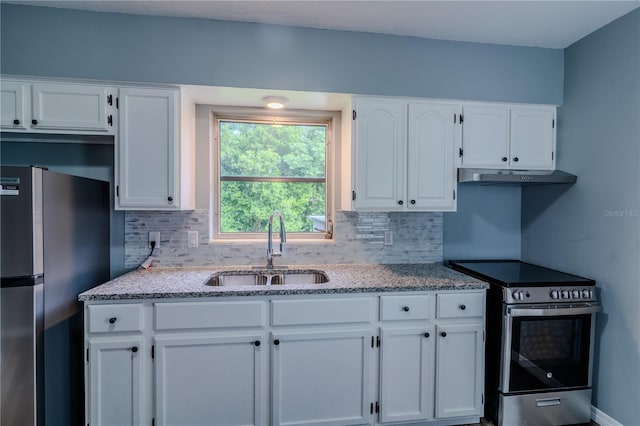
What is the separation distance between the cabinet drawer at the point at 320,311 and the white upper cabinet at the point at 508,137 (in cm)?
127

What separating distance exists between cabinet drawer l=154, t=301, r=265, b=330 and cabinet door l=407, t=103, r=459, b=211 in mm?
1255

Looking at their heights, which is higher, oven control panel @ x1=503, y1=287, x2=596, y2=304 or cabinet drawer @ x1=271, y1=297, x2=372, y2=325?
oven control panel @ x1=503, y1=287, x2=596, y2=304

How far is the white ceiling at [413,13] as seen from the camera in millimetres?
1834

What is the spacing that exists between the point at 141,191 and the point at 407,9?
6.51 feet

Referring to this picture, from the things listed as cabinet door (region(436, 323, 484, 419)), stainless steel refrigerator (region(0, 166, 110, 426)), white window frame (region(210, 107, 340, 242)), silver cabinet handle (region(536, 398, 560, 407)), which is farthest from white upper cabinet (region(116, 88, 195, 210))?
silver cabinet handle (region(536, 398, 560, 407))

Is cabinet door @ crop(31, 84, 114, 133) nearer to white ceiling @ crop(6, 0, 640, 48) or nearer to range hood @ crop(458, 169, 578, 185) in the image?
white ceiling @ crop(6, 0, 640, 48)

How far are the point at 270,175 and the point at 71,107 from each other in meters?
1.33

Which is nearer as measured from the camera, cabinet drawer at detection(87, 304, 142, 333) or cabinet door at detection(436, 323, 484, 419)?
cabinet drawer at detection(87, 304, 142, 333)

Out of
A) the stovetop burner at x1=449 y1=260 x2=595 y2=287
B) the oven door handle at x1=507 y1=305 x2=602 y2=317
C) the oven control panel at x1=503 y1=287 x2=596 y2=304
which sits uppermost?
the stovetop burner at x1=449 y1=260 x2=595 y2=287

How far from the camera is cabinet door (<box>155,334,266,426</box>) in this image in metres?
1.72

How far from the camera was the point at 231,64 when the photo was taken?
202 cm

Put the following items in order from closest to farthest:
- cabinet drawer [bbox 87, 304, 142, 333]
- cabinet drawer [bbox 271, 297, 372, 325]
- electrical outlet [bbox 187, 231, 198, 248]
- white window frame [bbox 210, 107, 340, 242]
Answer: cabinet drawer [bbox 87, 304, 142, 333]
cabinet drawer [bbox 271, 297, 372, 325]
electrical outlet [bbox 187, 231, 198, 248]
white window frame [bbox 210, 107, 340, 242]

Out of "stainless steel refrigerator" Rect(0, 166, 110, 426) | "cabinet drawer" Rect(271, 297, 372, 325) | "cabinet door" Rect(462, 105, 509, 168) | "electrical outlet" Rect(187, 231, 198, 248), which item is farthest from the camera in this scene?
"electrical outlet" Rect(187, 231, 198, 248)

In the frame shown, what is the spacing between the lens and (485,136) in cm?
225
